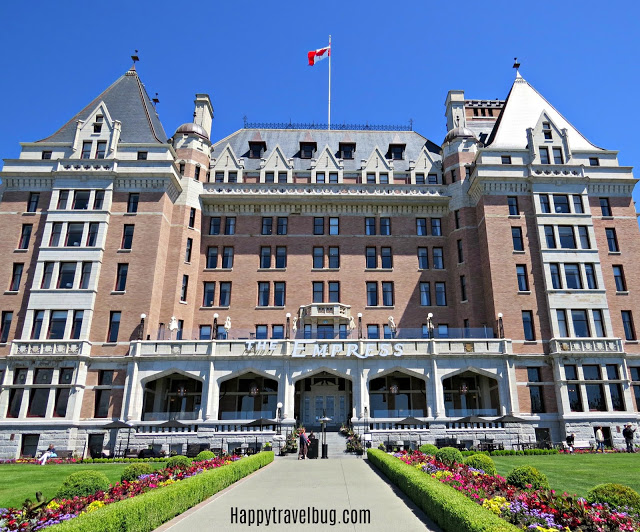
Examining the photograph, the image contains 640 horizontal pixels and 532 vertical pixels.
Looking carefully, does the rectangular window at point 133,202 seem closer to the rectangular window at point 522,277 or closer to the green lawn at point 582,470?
the rectangular window at point 522,277

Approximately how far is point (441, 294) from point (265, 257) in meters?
17.7

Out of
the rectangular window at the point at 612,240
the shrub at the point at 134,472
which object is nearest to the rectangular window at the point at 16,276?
the shrub at the point at 134,472

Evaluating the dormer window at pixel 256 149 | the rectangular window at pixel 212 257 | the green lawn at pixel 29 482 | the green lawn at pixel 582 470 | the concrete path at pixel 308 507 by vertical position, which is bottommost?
the green lawn at pixel 29 482

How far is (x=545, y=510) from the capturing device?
10.1 metres

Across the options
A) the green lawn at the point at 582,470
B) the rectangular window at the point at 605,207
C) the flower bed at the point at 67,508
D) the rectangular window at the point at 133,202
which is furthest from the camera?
A: the rectangular window at the point at 605,207

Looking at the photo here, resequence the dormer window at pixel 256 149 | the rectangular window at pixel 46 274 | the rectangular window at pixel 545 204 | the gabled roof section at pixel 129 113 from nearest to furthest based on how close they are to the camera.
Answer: the rectangular window at pixel 46 274 < the rectangular window at pixel 545 204 < the gabled roof section at pixel 129 113 < the dormer window at pixel 256 149

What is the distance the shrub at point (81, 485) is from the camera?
13820 mm

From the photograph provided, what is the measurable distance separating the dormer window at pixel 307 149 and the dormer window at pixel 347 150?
3.19 metres

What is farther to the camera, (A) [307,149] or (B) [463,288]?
(A) [307,149]

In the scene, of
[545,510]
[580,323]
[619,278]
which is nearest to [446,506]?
[545,510]

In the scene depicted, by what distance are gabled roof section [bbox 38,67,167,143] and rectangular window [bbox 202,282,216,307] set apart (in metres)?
14.9

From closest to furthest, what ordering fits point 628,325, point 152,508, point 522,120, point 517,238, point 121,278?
point 152,508 → point 628,325 → point 121,278 → point 517,238 → point 522,120

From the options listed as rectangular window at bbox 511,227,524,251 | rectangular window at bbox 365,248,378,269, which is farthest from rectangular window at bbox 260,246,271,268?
rectangular window at bbox 511,227,524,251

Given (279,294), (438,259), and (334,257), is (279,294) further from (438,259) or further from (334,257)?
(438,259)
